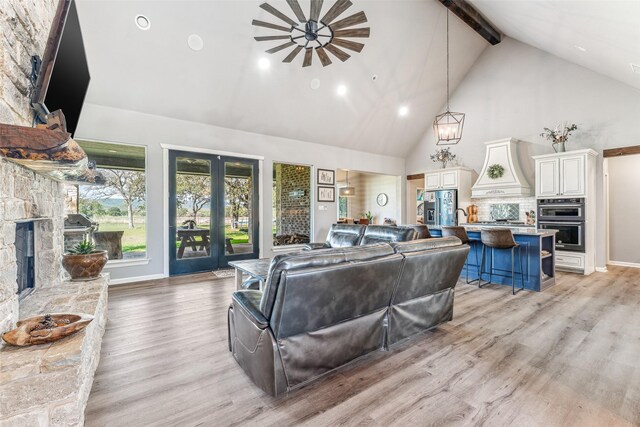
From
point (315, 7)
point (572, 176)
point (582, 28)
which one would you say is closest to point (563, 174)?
point (572, 176)

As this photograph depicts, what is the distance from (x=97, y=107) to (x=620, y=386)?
7.03 meters

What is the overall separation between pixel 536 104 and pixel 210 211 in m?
7.83

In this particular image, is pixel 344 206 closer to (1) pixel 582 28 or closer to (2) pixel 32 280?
(1) pixel 582 28

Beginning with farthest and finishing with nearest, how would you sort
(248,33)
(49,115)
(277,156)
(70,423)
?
(277,156) → (248,33) → (49,115) → (70,423)

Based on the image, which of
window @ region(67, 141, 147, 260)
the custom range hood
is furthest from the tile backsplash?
window @ region(67, 141, 147, 260)

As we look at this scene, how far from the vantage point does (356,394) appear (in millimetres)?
1958

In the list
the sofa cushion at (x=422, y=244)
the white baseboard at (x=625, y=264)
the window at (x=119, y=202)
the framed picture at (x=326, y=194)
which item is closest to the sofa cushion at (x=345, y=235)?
the sofa cushion at (x=422, y=244)

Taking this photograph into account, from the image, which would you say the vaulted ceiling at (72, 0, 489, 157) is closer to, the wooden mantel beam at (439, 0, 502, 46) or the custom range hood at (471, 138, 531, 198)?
the wooden mantel beam at (439, 0, 502, 46)

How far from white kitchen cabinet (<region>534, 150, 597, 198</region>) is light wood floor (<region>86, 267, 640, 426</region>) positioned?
2905 mm

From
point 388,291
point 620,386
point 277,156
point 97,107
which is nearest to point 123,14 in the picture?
point 97,107

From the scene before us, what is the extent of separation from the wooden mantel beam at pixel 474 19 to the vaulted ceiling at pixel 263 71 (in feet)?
0.69

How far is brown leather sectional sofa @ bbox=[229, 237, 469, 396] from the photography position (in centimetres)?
182

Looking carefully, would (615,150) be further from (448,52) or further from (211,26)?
(211,26)

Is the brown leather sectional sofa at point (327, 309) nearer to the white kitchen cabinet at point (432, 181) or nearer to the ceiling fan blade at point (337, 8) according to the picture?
the ceiling fan blade at point (337, 8)
